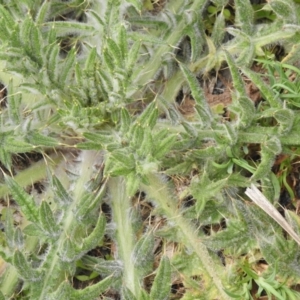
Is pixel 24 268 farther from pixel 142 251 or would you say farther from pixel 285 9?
pixel 285 9

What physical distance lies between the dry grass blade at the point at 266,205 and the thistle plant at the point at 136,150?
0.07 m

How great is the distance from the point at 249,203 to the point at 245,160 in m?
0.24

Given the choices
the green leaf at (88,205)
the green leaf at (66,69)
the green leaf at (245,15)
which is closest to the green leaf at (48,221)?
the green leaf at (88,205)

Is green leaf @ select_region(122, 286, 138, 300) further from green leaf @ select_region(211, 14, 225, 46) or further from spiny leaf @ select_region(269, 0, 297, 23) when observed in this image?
spiny leaf @ select_region(269, 0, 297, 23)

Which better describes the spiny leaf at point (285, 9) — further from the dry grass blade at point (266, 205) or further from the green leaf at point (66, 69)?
the green leaf at point (66, 69)

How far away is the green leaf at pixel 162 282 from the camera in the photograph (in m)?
2.70

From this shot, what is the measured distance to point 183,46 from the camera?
3.37 m

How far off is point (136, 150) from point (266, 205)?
0.76 metres

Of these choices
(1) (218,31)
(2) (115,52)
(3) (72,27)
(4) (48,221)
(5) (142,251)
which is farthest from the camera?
(1) (218,31)

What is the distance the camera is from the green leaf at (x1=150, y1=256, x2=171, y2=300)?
106 inches

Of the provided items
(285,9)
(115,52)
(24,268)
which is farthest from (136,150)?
(285,9)

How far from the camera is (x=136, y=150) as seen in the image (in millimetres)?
2650

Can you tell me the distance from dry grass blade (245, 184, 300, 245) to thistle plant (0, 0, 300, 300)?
0.07 meters

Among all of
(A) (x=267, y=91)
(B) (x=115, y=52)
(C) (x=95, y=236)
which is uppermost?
(B) (x=115, y=52)
